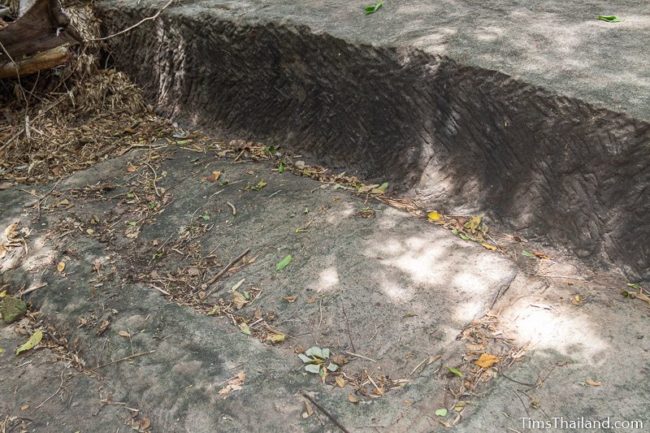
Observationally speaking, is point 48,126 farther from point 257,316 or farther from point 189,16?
point 257,316

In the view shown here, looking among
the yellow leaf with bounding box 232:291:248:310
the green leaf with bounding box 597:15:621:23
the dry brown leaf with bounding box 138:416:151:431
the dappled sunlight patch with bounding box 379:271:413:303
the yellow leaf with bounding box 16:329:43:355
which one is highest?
the green leaf with bounding box 597:15:621:23

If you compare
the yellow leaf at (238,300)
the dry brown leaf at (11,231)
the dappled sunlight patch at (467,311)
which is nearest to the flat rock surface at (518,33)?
the dappled sunlight patch at (467,311)

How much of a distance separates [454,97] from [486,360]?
3.58ft

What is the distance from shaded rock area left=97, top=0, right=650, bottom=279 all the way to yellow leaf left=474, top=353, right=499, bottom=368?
0.61 meters

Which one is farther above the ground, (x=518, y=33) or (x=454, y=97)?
(x=518, y=33)

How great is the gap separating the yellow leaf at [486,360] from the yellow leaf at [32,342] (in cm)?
165

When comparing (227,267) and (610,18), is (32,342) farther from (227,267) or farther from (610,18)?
(610,18)

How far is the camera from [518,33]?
3.15 m

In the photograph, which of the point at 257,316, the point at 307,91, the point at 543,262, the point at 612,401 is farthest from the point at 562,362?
the point at 307,91

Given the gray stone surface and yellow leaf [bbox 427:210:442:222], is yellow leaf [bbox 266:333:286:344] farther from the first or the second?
yellow leaf [bbox 427:210:442:222]

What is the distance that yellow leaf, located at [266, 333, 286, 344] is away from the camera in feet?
8.54

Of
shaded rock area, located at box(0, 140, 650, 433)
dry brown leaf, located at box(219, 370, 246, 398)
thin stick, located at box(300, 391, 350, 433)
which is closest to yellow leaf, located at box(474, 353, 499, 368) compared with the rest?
shaded rock area, located at box(0, 140, 650, 433)

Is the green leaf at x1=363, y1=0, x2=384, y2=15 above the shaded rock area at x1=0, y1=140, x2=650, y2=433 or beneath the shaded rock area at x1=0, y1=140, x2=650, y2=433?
above

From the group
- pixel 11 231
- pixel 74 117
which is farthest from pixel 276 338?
pixel 74 117
